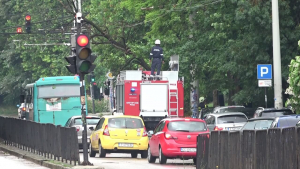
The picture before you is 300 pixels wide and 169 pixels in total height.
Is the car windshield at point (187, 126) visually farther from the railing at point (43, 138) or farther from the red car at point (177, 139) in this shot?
the railing at point (43, 138)

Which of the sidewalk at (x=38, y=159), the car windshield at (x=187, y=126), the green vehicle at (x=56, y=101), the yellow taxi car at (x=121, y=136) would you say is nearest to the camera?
the sidewalk at (x=38, y=159)

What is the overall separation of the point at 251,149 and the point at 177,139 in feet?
29.4

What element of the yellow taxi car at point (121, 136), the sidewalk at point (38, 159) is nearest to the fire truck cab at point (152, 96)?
the sidewalk at point (38, 159)

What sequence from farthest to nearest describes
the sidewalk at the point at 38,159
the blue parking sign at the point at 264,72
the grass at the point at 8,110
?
the grass at the point at 8,110 → the blue parking sign at the point at 264,72 → the sidewalk at the point at 38,159

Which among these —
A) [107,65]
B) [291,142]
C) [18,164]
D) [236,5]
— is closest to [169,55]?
[236,5]

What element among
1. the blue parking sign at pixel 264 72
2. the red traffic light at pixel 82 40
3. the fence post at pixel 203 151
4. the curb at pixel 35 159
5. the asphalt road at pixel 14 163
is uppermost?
the red traffic light at pixel 82 40

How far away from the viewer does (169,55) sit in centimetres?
3862

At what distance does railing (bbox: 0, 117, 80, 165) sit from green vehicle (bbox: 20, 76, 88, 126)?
4.78 meters

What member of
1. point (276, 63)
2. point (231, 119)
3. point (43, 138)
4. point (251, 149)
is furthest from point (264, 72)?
point (251, 149)

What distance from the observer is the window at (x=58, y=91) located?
36906 mm

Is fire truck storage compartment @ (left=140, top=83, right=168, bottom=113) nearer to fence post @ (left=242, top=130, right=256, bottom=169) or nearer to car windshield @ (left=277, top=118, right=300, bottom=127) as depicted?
car windshield @ (left=277, top=118, right=300, bottom=127)

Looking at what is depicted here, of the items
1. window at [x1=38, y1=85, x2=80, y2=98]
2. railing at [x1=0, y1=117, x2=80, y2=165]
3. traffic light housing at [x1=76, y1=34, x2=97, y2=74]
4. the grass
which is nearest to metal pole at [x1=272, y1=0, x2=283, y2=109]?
railing at [x1=0, y1=117, x2=80, y2=165]

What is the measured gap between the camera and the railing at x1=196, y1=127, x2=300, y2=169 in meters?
11.3

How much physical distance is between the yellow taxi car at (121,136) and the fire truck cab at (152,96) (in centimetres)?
805
